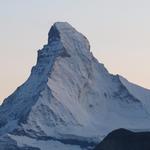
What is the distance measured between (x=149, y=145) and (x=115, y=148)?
1.25 metres

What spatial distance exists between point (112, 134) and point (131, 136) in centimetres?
72

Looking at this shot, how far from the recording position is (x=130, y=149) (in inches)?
1460

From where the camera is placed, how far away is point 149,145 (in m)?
37.3

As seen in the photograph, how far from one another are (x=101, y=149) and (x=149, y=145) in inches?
73.9

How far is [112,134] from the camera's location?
37.9m

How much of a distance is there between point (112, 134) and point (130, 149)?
1142 millimetres

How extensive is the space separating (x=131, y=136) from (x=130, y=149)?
1.00m

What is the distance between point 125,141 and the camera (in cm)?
3766

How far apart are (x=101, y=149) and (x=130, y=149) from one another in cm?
138

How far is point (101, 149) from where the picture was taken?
1496 inches

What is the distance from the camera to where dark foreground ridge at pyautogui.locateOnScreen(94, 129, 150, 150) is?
37.4m

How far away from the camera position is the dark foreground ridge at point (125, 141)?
37.4m
